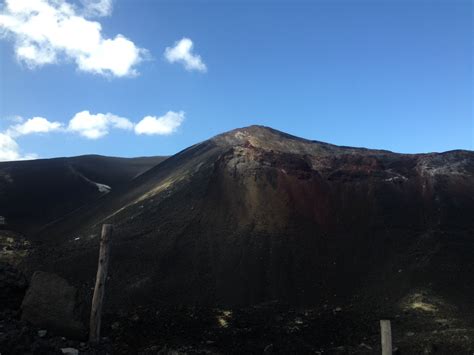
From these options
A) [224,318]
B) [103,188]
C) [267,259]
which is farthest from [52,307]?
[103,188]

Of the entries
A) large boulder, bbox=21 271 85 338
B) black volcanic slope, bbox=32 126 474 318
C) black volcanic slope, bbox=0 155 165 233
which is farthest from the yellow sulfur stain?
black volcanic slope, bbox=0 155 165 233

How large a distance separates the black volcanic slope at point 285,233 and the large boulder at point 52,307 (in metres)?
4.16

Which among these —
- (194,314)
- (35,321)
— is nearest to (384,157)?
(194,314)

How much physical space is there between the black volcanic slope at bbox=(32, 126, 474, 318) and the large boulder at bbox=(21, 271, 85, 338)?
4159 mm

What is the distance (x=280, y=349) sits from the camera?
1346 centimetres

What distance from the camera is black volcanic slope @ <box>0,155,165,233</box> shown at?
35062 millimetres

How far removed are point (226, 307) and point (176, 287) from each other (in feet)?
8.02

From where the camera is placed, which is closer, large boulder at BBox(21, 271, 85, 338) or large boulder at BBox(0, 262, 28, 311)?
large boulder at BBox(21, 271, 85, 338)

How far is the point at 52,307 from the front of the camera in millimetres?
12188

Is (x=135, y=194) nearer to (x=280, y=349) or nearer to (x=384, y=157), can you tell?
(x=384, y=157)

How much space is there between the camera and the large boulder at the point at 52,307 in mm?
12055

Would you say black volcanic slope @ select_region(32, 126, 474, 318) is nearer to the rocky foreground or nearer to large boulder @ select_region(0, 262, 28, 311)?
the rocky foreground

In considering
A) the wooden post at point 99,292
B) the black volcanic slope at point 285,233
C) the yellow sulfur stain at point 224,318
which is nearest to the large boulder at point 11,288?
the wooden post at point 99,292

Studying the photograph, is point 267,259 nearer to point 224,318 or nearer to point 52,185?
point 224,318
